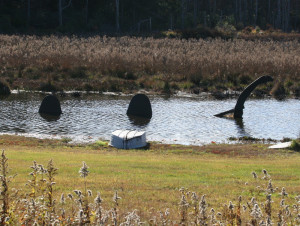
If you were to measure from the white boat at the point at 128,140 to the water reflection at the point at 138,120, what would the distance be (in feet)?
18.2

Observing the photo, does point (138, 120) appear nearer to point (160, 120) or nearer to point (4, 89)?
point (160, 120)

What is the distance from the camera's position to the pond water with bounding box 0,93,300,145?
2555cm

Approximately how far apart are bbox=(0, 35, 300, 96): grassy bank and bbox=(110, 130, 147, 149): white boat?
56.9 feet

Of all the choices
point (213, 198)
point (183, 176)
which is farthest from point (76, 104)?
point (213, 198)

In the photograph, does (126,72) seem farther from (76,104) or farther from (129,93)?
(76,104)

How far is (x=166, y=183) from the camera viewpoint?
12.3 meters

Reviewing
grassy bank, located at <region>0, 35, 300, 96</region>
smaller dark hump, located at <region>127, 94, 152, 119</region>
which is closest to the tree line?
grassy bank, located at <region>0, 35, 300, 96</region>

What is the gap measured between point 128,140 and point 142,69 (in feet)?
71.7

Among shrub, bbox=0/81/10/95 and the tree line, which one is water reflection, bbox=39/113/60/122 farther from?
the tree line

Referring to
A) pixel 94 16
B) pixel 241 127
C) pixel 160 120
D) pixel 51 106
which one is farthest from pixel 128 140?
pixel 94 16

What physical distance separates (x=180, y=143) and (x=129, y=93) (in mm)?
15544

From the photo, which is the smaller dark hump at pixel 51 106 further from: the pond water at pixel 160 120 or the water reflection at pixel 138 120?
the water reflection at pixel 138 120

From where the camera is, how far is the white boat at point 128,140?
21969 millimetres

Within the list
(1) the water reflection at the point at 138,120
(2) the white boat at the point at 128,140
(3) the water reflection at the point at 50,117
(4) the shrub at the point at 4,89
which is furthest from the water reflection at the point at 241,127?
(4) the shrub at the point at 4,89
